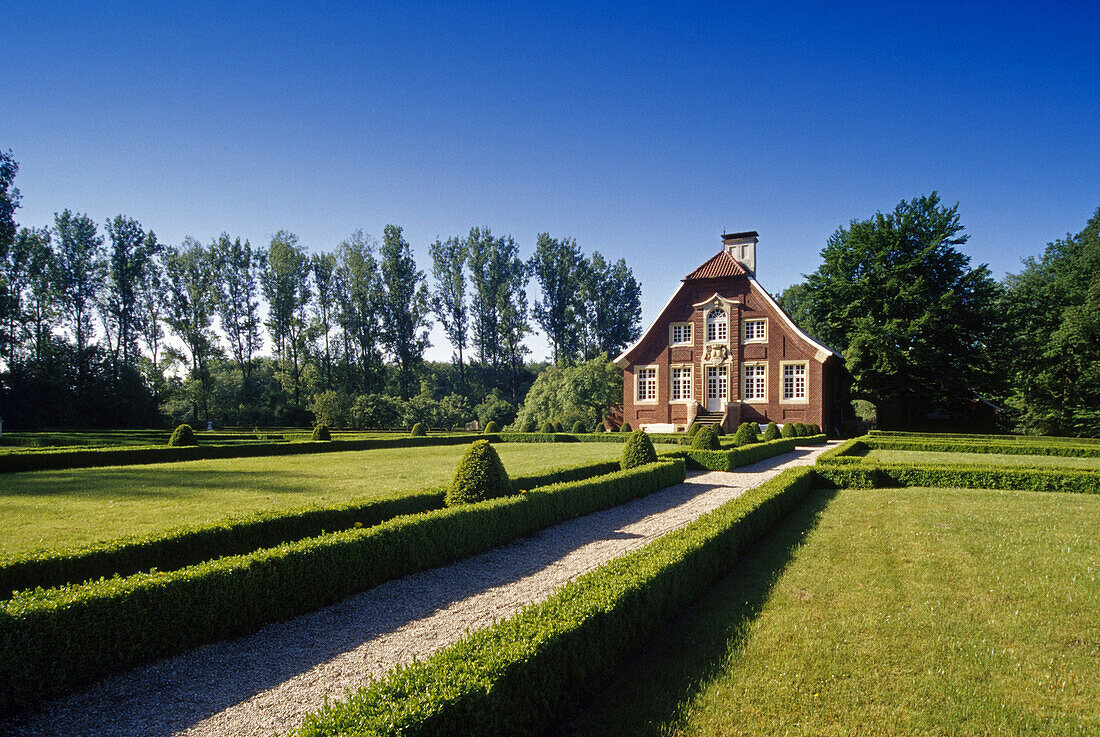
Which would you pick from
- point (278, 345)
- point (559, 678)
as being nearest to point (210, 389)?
point (278, 345)

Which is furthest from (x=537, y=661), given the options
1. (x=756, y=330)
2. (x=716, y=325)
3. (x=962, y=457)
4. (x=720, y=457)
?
(x=716, y=325)

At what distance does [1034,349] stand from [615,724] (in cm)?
4241

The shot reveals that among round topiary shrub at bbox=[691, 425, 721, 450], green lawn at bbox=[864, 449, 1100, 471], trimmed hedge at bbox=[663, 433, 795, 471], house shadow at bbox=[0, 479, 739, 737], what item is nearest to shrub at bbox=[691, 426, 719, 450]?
round topiary shrub at bbox=[691, 425, 721, 450]

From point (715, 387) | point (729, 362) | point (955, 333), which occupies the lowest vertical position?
point (715, 387)

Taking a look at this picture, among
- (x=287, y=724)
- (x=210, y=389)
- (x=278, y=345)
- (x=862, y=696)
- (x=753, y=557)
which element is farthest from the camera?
(x=278, y=345)

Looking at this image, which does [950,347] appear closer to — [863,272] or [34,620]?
[863,272]

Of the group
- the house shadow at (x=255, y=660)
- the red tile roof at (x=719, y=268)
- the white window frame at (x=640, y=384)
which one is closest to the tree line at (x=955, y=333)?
the red tile roof at (x=719, y=268)

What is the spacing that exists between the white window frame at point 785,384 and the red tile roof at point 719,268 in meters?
6.04

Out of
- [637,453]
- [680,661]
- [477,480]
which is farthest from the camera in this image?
[637,453]

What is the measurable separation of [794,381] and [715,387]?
446 cm

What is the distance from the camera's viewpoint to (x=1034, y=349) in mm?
34562

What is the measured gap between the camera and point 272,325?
149ft

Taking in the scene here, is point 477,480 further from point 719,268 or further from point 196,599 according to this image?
point 719,268

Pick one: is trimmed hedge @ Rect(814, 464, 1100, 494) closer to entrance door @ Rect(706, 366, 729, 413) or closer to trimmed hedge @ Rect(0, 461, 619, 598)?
trimmed hedge @ Rect(0, 461, 619, 598)
